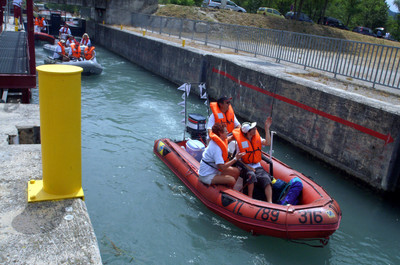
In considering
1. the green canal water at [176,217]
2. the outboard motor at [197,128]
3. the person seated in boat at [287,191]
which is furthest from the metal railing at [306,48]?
the outboard motor at [197,128]

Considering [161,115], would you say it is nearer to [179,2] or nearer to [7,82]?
[7,82]

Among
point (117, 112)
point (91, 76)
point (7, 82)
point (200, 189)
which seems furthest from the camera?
point (91, 76)

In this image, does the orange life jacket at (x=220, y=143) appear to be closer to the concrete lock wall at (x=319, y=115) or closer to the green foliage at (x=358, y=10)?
the concrete lock wall at (x=319, y=115)

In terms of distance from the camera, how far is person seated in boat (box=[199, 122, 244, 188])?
20.3 ft

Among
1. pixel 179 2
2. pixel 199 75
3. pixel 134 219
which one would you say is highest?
pixel 179 2

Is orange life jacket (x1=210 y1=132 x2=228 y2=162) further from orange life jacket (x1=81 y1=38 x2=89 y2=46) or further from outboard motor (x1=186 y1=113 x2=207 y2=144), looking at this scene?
orange life jacket (x1=81 y1=38 x2=89 y2=46)

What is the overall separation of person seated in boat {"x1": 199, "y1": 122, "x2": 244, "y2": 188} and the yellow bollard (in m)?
3.27

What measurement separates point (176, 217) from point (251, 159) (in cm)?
173

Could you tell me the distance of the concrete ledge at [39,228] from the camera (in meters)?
2.67

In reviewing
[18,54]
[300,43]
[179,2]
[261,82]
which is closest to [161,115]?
[261,82]

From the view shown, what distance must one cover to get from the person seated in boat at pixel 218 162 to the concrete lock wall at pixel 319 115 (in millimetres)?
3383

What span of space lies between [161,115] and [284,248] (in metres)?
7.41

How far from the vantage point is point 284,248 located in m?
5.95

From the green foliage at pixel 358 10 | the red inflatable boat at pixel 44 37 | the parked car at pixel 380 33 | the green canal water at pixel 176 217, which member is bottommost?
the green canal water at pixel 176 217
